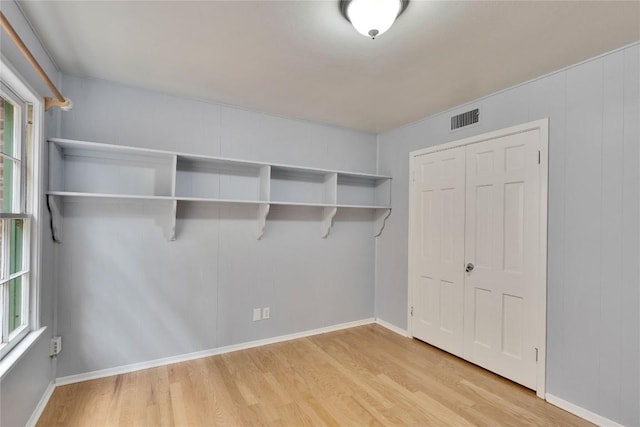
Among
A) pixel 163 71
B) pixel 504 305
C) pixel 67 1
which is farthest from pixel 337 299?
pixel 67 1

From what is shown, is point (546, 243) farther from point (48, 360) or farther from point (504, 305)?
point (48, 360)

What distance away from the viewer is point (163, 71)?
89.4 inches

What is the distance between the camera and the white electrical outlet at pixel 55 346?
A: 2.18 meters

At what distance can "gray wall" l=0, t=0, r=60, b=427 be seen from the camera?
1503 millimetres

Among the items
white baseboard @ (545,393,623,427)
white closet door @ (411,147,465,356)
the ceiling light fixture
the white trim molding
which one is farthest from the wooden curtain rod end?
white baseboard @ (545,393,623,427)

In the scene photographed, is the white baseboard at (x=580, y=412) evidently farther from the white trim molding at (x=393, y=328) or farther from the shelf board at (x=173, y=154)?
the shelf board at (x=173, y=154)

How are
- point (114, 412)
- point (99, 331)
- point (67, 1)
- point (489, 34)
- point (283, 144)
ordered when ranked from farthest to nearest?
point (283, 144)
point (99, 331)
point (114, 412)
point (489, 34)
point (67, 1)

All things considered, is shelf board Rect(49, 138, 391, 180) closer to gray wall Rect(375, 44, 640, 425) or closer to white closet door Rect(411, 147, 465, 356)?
white closet door Rect(411, 147, 465, 356)

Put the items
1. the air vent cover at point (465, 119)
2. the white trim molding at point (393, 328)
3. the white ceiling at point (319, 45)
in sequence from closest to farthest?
the white ceiling at point (319, 45), the air vent cover at point (465, 119), the white trim molding at point (393, 328)

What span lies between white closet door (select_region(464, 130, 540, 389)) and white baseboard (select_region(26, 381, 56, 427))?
3191 millimetres

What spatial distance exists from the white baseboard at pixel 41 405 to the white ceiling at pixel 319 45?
89.6 inches

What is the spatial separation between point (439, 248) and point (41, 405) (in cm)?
330

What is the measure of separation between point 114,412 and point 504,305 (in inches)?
116

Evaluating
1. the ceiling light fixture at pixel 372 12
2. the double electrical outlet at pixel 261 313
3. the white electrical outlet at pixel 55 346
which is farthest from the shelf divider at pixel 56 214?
the ceiling light fixture at pixel 372 12
